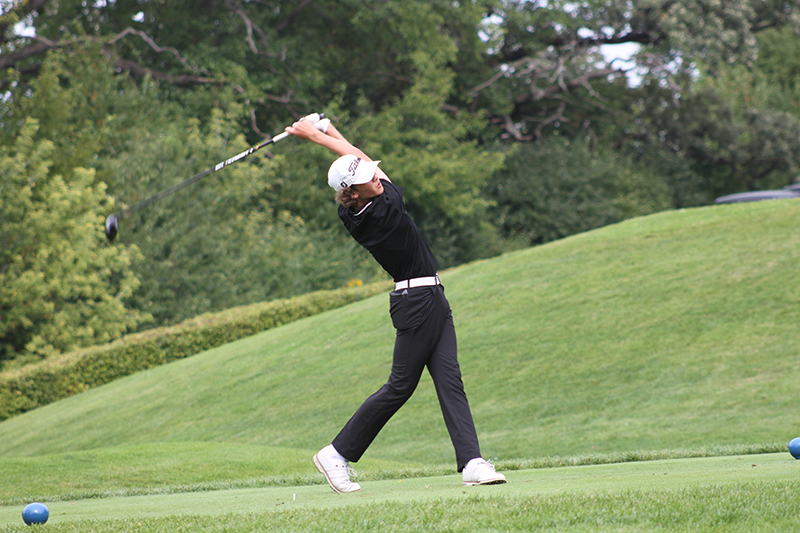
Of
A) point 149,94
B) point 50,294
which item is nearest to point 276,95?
point 149,94

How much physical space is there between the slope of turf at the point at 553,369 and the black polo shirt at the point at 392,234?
16.1 ft

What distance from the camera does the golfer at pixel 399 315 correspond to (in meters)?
4.48

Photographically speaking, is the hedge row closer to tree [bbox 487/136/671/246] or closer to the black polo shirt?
the black polo shirt

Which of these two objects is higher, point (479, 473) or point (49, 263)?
point (49, 263)

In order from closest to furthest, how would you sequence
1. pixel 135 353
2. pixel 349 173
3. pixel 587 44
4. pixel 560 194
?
pixel 349 173 < pixel 135 353 < pixel 587 44 < pixel 560 194

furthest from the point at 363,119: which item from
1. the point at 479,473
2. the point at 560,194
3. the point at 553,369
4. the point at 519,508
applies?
the point at 519,508

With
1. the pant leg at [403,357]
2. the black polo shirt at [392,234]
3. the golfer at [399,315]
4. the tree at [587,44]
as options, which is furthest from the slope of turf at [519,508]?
the tree at [587,44]

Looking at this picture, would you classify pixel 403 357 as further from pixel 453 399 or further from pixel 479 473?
pixel 479 473

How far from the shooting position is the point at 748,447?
6.70 m

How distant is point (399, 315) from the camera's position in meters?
4.70

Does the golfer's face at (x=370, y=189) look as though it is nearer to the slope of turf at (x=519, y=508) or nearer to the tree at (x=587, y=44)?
the slope of turf at (x=519, y=508)

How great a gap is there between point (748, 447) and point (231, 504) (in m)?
4.52

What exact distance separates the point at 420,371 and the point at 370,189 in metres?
1.18

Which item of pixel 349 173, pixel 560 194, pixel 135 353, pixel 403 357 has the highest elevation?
pixel 349 173
